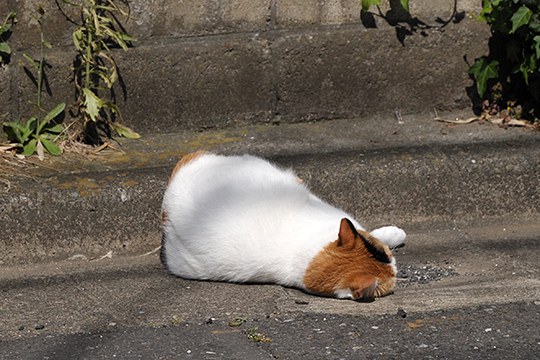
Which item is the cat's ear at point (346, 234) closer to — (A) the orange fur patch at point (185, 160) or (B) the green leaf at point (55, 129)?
(A) the orange fur patch at point (185, 160)

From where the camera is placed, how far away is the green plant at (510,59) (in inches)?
217

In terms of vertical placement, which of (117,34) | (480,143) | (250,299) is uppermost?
(117,34)

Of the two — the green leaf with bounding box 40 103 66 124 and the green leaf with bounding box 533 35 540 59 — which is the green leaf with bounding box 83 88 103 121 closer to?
the green leaf with bounding box 40 103 66 124

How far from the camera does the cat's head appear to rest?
4387 mm

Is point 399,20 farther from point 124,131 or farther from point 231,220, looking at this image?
point 231,220

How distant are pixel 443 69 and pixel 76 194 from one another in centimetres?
220

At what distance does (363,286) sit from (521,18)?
6.37ft

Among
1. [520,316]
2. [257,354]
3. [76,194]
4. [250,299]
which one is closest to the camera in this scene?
[257,354]

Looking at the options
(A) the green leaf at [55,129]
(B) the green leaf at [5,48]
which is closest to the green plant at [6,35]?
(B) the green leaf at [5,48]

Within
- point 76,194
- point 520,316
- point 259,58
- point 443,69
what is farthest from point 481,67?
point 76,194

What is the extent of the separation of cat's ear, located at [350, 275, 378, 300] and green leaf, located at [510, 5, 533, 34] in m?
1.84

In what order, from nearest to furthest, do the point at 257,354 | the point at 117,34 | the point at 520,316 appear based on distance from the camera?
1. the point at 257,354
2. the point at 520,316
3. the point at 117,34

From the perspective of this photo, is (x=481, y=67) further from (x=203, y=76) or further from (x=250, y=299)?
(x=250, y=299)

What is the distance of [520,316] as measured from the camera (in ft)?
13.9
